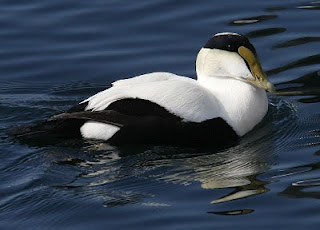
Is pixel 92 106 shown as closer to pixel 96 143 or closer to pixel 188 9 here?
pixel 96 143

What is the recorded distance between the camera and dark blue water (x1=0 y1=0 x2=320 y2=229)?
24.1ft

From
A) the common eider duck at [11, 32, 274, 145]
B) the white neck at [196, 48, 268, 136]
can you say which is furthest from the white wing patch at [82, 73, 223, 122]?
the white neck at [196, 48, 268, 136]

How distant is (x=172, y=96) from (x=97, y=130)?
0.62 m

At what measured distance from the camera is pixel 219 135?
336 inches

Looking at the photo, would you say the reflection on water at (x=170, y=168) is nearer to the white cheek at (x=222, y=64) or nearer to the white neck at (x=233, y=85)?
the white neck at (x=233, y=85)

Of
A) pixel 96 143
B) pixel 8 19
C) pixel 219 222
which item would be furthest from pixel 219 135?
pixel 8 19

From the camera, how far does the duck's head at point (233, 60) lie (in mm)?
8711

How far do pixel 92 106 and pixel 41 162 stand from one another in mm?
623

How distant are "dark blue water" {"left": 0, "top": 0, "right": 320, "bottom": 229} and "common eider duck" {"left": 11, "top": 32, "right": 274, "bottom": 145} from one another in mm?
117

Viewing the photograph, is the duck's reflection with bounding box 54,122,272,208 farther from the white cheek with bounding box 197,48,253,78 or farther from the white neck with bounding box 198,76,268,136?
the white cheek with bounding box 197,48,253,78

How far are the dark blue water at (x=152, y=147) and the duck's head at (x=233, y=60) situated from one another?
1.33ft

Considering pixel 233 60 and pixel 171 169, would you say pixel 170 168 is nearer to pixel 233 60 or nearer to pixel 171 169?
pixel 171 169

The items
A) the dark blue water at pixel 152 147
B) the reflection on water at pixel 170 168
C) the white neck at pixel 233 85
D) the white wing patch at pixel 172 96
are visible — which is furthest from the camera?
the white neck at pixel 233 85

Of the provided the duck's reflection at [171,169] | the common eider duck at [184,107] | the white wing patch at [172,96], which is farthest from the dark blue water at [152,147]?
the white wing patch at [172,96]
